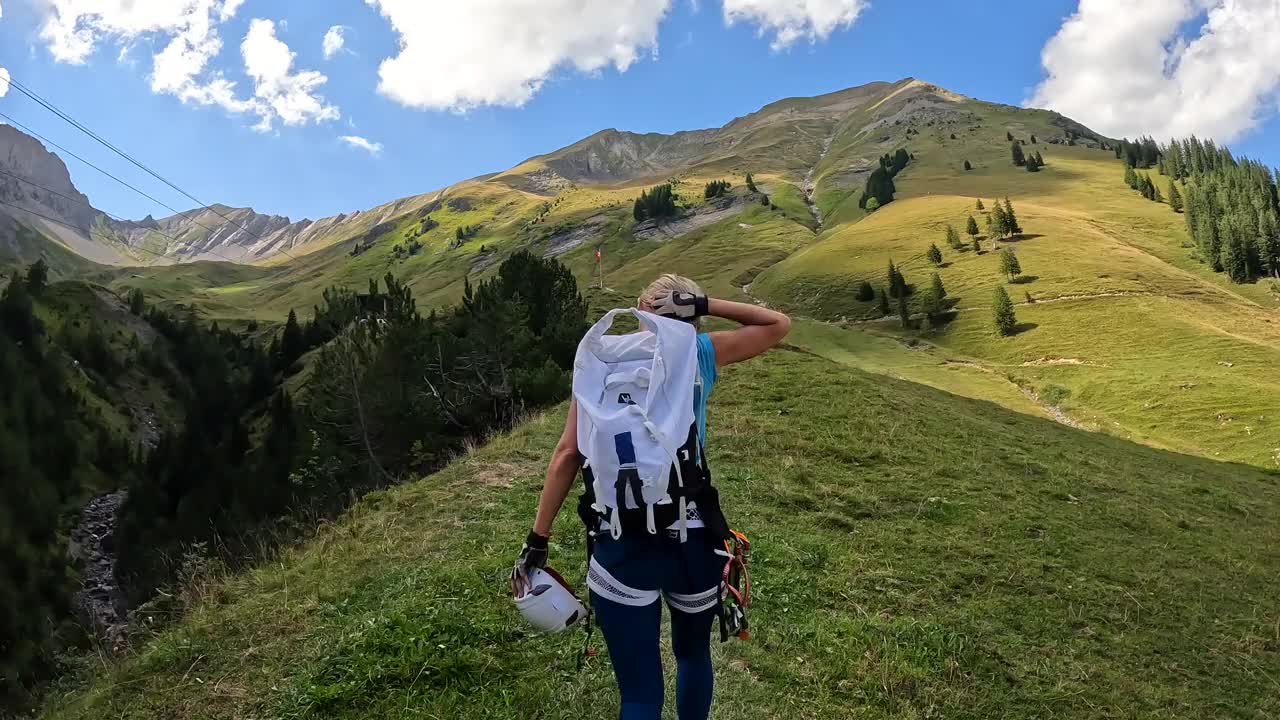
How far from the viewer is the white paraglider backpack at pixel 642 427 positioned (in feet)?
8.98

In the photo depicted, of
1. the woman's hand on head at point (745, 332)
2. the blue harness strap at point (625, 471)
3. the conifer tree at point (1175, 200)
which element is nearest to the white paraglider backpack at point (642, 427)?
the blue harness strap at point (625, 471)

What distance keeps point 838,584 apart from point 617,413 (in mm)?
5899

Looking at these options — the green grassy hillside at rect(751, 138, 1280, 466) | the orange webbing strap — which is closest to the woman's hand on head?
the orange webbing strap

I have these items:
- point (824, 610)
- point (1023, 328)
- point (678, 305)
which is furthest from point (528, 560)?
point (1023, 328)

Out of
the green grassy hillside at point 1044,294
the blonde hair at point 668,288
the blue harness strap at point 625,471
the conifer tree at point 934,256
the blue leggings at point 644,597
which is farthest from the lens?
the conifer tree at point 934,256

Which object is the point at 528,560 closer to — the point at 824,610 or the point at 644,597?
the point at 644,597

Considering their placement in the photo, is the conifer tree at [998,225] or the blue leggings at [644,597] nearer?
the blue leggings at [644,597]

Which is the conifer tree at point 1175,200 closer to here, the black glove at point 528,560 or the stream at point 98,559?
the black glove at point 528,560

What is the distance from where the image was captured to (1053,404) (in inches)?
1547

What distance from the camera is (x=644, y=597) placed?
284cm

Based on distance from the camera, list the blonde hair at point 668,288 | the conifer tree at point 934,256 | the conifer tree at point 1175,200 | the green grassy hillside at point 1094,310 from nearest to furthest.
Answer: the blonde hair at point 668,288 → the green grassy hillside at point 1094,310 → the conifer tree at point 934,256 → the conifer tree at point 1175,200

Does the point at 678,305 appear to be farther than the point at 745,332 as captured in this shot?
No

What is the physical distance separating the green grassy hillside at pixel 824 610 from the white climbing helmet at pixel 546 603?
6.18ft

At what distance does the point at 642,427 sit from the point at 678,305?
0.71 m
